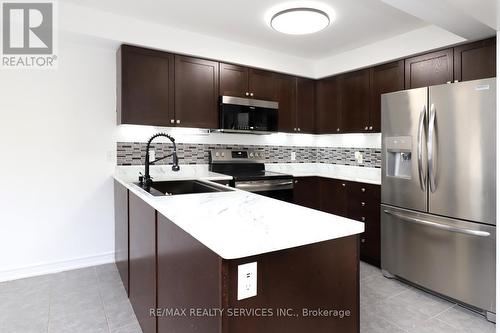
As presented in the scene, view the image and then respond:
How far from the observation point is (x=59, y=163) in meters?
3.11

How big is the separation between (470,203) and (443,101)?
32.6 inches

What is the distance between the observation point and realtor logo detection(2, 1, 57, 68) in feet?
9.08

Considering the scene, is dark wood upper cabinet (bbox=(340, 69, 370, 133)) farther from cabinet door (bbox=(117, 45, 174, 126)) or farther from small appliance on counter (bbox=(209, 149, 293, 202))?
cabinet door (bbox=(117, 45, 174, 126))

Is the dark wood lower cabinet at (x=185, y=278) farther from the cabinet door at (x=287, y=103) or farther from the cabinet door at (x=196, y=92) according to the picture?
the cabinet door at (x=287, y=103)

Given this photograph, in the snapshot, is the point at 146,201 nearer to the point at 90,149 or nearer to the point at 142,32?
the point at 90,149

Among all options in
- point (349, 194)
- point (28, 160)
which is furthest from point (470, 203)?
point (28, 160)

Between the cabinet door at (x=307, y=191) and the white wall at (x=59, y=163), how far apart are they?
7.26 ft

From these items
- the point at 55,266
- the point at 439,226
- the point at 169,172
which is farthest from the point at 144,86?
the point at 439,226

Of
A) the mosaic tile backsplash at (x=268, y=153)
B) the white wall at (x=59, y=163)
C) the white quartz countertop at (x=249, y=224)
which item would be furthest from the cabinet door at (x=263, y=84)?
the white quartz countertop at (x=249, y=224)

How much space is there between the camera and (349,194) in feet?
11.7

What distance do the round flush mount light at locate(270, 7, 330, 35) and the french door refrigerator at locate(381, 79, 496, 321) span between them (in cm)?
96

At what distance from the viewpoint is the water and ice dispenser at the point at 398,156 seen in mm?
2785

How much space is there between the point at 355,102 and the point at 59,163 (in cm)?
343

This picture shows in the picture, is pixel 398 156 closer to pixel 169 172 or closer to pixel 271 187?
pixel 271 187
